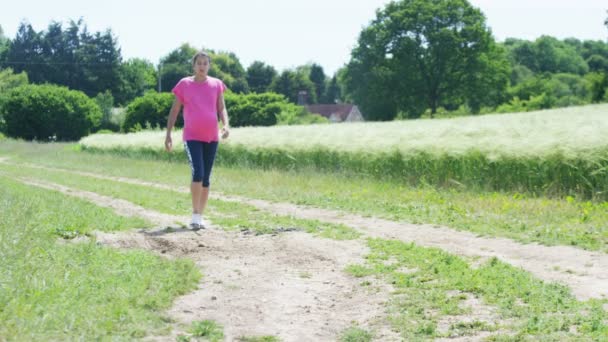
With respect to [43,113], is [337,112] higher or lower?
higher

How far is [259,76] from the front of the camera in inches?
4528

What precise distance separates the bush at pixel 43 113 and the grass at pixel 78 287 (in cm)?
5306

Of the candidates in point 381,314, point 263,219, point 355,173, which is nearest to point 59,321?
point 381,314

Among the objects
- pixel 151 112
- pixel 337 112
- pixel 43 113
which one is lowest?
pixel 43 113

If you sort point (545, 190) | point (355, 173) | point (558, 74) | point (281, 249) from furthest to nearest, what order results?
point (558, 74), point (355, 173), point (545, 190), point (281, 249)

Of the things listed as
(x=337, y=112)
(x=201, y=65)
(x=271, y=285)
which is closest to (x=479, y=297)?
(x=271, y=285)

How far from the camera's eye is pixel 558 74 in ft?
372

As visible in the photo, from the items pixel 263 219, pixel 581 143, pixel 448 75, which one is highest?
pixel 448 75

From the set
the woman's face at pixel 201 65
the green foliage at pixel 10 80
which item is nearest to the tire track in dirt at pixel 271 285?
the woman's face at pixel 201 65

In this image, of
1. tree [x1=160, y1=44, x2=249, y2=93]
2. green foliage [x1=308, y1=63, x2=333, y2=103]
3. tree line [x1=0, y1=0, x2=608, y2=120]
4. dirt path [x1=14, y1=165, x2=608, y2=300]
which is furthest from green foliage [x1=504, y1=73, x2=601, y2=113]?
dirt path [x1=14, y1=165, x2=608, y2=300]

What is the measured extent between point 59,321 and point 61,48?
96.7 m

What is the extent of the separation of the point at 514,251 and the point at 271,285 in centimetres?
321

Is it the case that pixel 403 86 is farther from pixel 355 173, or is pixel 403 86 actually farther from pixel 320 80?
pixel 320 80

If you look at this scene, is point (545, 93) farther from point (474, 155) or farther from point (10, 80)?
point (474, 155)
